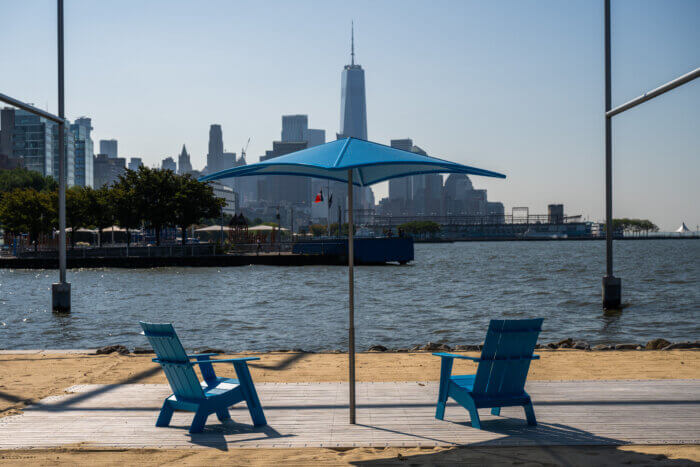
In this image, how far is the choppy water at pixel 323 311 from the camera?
722 inches

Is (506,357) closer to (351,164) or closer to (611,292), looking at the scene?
(351,164)

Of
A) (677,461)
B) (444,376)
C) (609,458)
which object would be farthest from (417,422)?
(677,461)

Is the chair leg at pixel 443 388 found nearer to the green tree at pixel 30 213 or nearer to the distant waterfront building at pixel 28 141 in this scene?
the green tree at pixel 30 213

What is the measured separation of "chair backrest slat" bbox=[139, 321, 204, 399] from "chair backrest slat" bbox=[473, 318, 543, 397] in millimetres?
2419

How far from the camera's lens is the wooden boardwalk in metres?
5.58

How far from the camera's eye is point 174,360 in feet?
19.0

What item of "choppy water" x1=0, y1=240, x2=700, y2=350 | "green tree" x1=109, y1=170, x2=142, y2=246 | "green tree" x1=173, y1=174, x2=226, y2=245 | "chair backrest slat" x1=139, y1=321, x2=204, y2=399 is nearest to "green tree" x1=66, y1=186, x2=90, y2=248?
"green tree" x1=109, y1=170, x2=142, y2=246

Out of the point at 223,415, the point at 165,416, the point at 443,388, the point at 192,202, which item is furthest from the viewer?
the point at 192,202

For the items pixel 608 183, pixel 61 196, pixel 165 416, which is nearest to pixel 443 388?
pixel 165 416

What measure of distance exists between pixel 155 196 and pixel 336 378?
5627 cm

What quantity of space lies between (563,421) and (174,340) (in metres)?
3.50

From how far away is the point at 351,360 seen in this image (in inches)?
240

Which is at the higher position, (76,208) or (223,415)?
(76,208)

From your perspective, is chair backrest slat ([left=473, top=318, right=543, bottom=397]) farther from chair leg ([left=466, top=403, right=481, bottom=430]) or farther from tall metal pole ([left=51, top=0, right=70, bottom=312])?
tall metal pole ([left=51, top=0, right=70, bottom=312])
